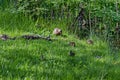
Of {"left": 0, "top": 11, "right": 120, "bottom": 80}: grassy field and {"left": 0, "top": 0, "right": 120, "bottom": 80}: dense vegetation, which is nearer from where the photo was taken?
{"left": 0, "top": 11, "right": 120, "bottom": 80}: grassy field

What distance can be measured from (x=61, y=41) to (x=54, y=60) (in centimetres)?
196

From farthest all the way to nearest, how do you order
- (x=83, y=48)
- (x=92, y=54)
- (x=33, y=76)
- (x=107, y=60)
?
(x=83, y=48) < (x=92, y=54) < (x=107, y=60) < (x=33, y=76)

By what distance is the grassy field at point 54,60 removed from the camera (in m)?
4.22

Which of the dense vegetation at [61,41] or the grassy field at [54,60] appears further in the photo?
the dense vegetation at [61,41]

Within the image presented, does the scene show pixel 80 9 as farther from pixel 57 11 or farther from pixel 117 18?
pixel 117 18

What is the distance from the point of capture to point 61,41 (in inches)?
272

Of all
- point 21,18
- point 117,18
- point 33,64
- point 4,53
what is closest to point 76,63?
point 33,64

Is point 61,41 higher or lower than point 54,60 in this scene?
lower

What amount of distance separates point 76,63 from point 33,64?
2.56 ft

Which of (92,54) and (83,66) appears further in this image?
(92,54)

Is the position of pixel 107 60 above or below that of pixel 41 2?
below

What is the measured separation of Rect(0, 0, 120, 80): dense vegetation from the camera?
444 centimetres

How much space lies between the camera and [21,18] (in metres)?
8.20

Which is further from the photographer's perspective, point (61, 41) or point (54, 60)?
point (61, 41)
